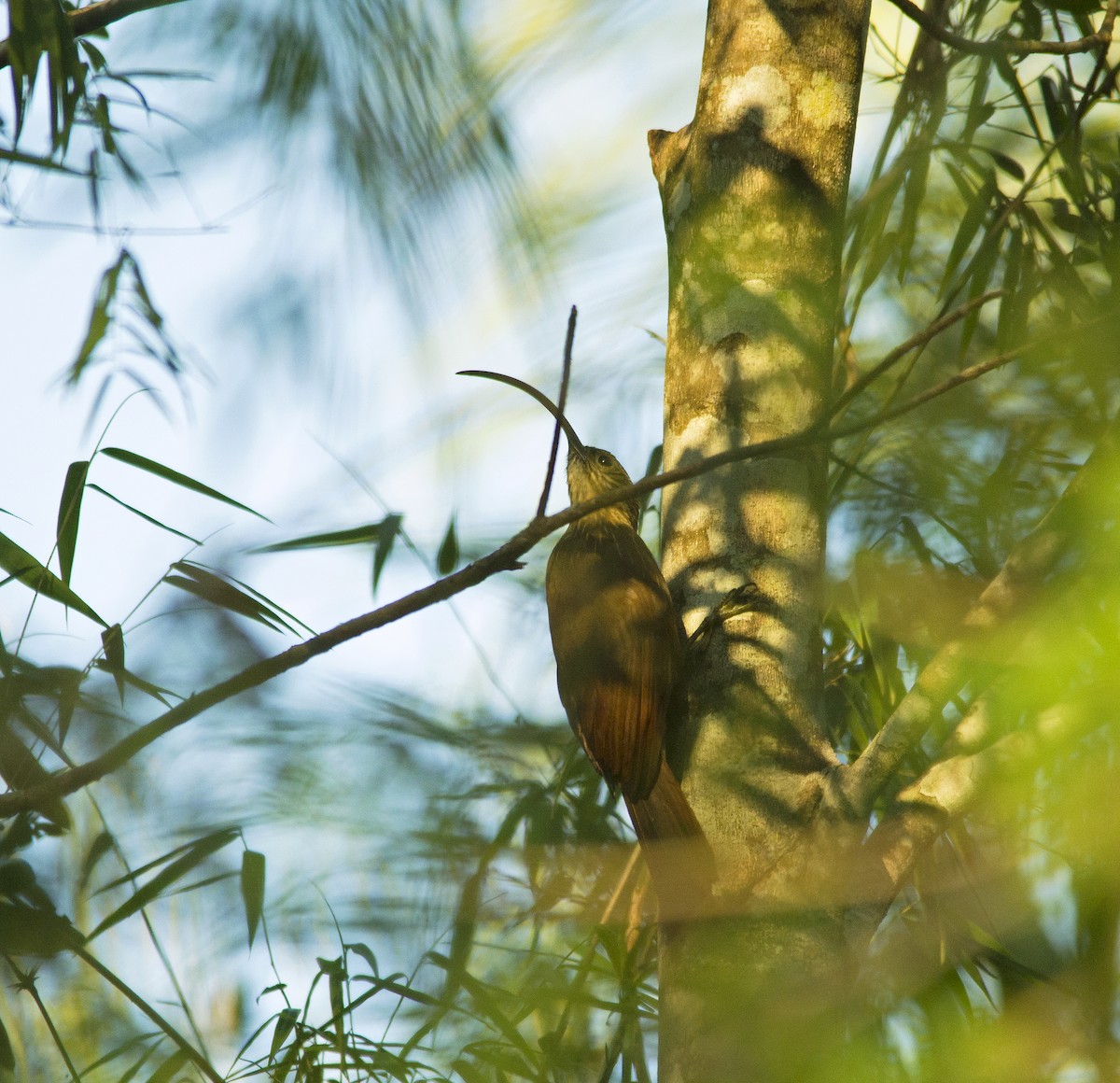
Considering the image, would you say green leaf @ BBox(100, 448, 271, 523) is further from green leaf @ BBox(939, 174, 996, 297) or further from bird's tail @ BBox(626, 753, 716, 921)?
green leaf @ BBox(939, 174, 996, 297)

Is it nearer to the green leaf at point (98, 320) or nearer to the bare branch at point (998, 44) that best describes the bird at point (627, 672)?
the bare branch at point (998, 44)

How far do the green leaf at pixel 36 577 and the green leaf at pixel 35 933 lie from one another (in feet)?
1.41

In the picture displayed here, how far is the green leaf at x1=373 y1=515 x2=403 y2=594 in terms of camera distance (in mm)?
2061

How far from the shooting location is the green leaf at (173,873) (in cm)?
142

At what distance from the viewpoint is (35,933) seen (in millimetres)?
1708

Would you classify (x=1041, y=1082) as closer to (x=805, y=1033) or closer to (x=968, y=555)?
(x=805, y=1033)

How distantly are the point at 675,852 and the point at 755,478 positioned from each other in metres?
0.56

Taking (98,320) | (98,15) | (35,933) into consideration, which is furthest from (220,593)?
(98,320)

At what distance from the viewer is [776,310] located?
1803 millimetres

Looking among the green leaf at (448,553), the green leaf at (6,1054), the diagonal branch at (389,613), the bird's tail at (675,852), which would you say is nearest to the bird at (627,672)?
the bird's tail at (675,852)

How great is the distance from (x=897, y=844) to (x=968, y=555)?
40 centimetres

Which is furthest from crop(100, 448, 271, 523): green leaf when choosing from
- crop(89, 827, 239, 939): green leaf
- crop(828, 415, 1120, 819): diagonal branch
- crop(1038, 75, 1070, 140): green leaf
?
crop(1038, 75, 1070, 140): green leaf

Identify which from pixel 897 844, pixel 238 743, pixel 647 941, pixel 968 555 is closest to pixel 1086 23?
pixel 968 555

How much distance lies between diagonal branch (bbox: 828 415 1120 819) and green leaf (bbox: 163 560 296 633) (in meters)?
0.81
